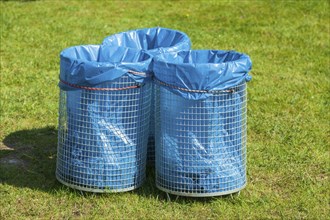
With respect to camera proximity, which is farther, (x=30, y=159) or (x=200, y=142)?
(x=30, y=159)

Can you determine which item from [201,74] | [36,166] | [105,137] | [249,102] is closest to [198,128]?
[201,74]

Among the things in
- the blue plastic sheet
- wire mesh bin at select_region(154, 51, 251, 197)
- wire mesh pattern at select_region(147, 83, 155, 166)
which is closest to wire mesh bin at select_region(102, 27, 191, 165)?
wire mesh pattern at select_region(147, 83, 155, 166)

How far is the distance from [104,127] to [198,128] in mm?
643

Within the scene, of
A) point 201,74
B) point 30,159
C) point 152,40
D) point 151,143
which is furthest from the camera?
point 152,40

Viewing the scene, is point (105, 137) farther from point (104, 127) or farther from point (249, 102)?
point (249, 102)

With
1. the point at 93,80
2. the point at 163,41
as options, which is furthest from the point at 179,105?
the point at 163,41

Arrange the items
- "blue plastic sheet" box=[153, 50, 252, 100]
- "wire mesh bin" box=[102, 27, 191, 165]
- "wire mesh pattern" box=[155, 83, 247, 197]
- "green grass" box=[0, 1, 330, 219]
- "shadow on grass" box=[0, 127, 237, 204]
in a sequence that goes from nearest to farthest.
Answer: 1. "blue plastic sheet" box=[153, 50, 252, 100]
2. "wire mesh pattern" box=[155, 83, 247, 197]
3. "green grass" box=[0, 1, 330, 219]
4. "shadow on grass" box=[0, 127, 237, 204]
5. "wire mesh bin" box=[102, 27, 191, 165]

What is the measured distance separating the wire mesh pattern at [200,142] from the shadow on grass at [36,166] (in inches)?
6.4

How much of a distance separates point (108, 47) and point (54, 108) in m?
1.60

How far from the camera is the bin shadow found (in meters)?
5.57

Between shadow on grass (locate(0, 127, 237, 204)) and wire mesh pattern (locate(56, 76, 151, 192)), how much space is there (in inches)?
4.6

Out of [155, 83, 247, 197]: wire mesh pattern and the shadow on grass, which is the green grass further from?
[155, 83, 247, 197]: wire mesh pattern

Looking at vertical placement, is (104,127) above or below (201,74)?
below

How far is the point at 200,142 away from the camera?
5078 millimetres
